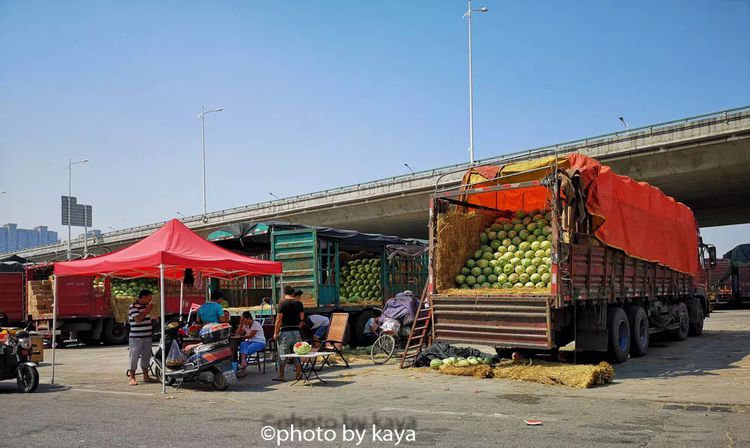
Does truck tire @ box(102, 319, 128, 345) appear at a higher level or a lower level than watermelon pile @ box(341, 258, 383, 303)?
lower

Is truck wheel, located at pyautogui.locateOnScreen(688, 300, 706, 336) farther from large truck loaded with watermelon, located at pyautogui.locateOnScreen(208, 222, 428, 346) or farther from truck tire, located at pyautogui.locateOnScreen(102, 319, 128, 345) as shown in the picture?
truck tire, located at pyautogui.locateOnScreen(102, 319, 128, 345)

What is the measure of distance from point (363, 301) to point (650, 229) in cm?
744

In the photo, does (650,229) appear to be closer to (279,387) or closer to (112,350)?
(279,387)

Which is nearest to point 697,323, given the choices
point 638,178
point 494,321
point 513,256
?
point 513,256

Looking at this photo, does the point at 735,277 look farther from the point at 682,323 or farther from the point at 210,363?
the point at 210,363

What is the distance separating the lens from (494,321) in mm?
10953

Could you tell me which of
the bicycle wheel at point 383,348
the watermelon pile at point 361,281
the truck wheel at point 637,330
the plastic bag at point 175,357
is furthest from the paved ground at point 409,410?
the watermelon pile at point 361,281

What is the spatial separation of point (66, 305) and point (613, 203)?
16386mm

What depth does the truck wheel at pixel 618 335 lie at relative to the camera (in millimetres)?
12008

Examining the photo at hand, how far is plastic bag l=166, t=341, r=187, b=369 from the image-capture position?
413 inches

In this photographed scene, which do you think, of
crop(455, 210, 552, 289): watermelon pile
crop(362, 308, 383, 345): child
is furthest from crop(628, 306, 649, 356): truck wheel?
crop(362, 308, 383, 345): child

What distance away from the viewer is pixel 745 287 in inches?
1515

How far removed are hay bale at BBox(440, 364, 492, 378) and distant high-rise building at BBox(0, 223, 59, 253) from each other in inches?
6450

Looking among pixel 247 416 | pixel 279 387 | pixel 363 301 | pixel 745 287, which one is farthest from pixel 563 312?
pixel 745 287
